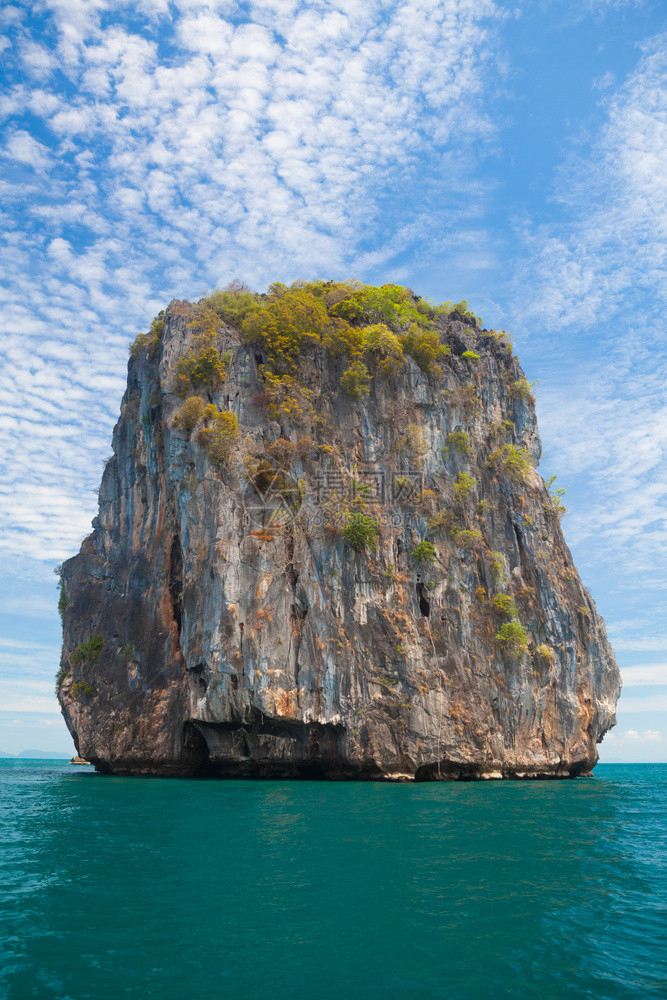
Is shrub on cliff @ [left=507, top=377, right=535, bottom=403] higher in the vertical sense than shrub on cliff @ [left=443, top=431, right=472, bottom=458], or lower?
higher

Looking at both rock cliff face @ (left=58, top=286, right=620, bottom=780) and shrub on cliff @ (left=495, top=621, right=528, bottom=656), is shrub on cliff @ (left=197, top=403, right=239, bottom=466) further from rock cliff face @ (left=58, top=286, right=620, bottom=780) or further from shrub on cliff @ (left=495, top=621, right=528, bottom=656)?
shrub on cliff @ (left=495, top=621, right=528, bottom=656)

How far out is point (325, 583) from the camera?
98.9 feet

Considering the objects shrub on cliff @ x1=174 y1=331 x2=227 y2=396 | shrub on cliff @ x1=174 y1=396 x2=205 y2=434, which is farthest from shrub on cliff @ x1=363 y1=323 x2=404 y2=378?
shrub on cliff @ x1=174 y1=396 x2=205 y2=434

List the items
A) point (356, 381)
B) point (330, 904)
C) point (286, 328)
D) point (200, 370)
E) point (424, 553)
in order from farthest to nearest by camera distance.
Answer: point (286, 328) < point (356, 381) < point (200, 370) < point (424, 553) < point (330, 904)

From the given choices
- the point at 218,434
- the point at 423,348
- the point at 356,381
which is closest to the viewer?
the point at 218,434

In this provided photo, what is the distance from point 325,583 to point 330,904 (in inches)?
793

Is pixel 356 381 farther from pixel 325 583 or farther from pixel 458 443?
pixel 325 583

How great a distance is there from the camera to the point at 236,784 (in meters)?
26.8

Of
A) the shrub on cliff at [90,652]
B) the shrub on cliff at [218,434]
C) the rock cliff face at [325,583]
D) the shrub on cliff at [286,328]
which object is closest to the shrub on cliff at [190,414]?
the rock cliff face at [325,583]

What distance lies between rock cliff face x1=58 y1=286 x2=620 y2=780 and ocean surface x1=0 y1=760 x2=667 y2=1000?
9109 millimetres

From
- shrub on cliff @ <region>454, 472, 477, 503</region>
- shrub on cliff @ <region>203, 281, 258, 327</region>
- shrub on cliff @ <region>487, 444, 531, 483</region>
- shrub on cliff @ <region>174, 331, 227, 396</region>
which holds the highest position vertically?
shrub on cliff @ <region>203, 281, 258, 327</region>

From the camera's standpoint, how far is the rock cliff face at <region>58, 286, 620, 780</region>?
94.0ft

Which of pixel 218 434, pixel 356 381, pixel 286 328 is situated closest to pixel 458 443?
pixel 356 381

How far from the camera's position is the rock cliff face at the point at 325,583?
2866 cm
